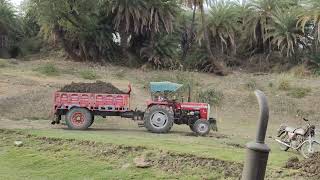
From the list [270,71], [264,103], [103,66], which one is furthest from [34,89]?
[264,103]

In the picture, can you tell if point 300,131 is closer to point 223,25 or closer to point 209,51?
point 209,51

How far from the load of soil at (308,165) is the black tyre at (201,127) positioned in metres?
5.31

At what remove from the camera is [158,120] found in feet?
47.4

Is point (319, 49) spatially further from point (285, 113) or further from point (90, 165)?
point (90, 165)

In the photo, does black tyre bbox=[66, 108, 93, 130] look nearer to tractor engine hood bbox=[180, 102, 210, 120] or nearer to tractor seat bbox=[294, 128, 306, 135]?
tractor engine hood bbox=[180, 102, 210, 120]

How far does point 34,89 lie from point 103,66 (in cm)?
751

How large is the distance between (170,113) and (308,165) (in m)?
5.97

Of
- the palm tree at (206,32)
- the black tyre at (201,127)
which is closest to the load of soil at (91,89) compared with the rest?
the black tyre at (201,127)

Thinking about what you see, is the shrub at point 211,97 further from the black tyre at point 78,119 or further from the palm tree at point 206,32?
the black tyre at point 78,119

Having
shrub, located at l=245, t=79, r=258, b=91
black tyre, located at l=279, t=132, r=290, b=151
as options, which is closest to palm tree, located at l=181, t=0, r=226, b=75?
shrub, located at l=245, t=79, r=258, b=91

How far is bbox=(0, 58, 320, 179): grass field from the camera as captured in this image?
30.2 ft

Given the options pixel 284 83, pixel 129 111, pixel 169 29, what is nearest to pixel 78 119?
pixel 129 111

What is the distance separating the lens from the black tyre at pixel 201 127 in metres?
14.6

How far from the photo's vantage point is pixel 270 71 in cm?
2930
